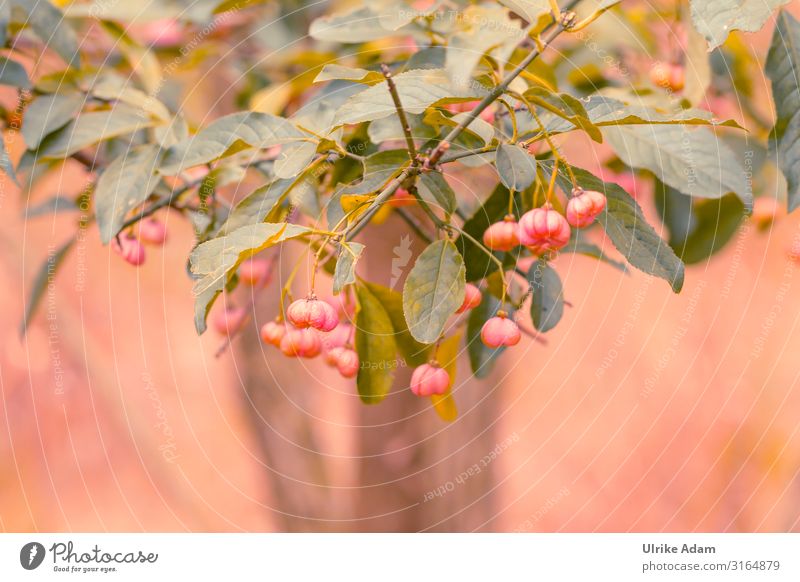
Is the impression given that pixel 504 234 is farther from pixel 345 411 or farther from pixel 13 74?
pixel 345 411

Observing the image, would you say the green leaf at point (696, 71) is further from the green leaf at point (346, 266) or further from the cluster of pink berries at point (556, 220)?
the green leaf at point (346, 266)

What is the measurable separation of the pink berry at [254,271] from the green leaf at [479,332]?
21 cm

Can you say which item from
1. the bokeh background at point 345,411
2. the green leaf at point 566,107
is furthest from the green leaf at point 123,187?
the bokeh background at point 345,411

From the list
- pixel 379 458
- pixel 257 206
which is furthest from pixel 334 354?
pixel 379 458

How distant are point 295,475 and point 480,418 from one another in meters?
0.40

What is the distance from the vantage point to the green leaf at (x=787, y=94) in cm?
58

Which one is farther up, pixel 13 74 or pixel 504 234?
pixel 13 74

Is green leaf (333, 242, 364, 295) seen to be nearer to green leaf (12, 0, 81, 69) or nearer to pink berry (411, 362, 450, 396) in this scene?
pink berry (411, 362, 450, 396)

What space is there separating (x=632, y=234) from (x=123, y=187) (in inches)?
15.4

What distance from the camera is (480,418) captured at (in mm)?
1221

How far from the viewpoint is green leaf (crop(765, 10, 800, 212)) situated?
58cm

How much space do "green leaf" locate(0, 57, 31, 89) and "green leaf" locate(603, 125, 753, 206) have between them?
1.63 ft

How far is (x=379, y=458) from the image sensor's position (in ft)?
4.21

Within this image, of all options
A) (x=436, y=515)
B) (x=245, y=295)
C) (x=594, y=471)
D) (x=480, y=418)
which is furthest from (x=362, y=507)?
(x=594, y=471)
